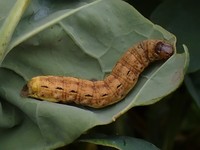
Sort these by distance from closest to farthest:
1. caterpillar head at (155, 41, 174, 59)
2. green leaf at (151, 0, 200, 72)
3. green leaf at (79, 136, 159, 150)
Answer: green leaf at (79, 136, 159, 150), caterpillar head at (155, 41, 174, 59), green leaf at (151, 0, 200, 72)

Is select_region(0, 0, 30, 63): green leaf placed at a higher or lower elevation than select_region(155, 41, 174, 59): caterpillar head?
higher

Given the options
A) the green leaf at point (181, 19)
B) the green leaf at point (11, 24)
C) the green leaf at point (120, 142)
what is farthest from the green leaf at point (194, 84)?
the green leaf at point (11, 24)

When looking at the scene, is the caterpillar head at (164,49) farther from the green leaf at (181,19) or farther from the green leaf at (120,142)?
the green leaf at (120,142)

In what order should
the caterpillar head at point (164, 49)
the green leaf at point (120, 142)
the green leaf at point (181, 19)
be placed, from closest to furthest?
the green leaf at point (120, 142)
the caterpillar head at point (164, 49)
the green leaf at point (181, 19)

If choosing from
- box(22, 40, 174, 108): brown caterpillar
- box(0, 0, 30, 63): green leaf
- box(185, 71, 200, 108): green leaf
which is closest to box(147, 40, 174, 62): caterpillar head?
box(22, 40, 174, 108): brown caterpillar

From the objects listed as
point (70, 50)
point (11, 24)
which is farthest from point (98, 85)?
point (11, 24)

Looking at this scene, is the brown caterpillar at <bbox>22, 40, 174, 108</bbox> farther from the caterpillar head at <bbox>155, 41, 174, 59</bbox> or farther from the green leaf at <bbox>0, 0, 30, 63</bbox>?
the green leaf at <bbox>0, 0, 30, 63</bbox>

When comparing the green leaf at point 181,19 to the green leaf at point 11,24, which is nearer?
the green leaf at point 11,24
